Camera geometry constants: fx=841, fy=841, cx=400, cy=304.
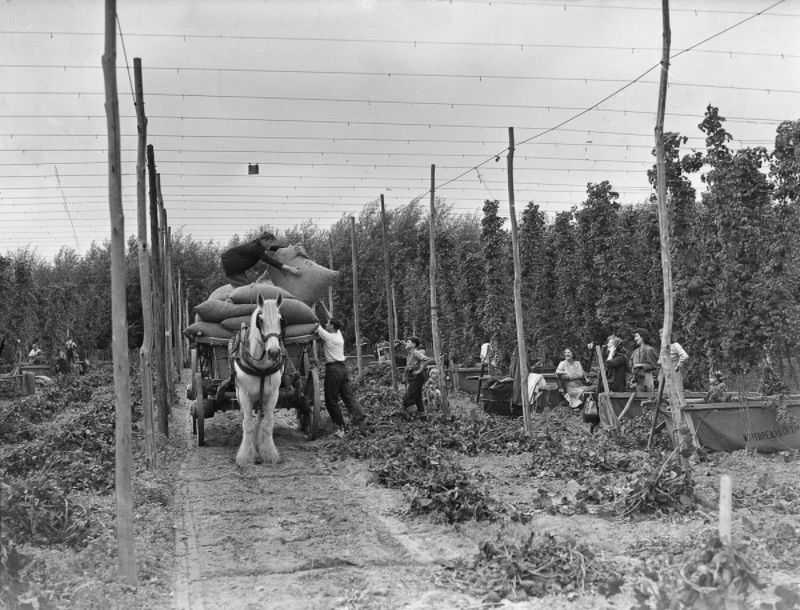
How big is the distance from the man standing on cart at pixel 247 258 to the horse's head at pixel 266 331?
9.30ft

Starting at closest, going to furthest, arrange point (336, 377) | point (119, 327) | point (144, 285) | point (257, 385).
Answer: point (119, 327)
point (257, 385)
point (144, 285)
point (336, 377)

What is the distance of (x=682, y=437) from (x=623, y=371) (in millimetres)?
5711

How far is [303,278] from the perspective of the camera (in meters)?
13.6

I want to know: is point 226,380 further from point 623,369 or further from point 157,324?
point 623,369

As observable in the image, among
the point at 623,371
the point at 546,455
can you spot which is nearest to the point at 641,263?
the point at 623,371

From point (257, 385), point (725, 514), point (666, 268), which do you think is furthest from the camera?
point (257, 385)

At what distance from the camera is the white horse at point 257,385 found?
1024 centimetres

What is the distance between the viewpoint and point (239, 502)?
336 inches

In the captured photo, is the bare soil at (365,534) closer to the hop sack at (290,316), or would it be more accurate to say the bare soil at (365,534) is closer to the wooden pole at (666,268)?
the wooden pole at (666,268)

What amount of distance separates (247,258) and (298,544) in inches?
279

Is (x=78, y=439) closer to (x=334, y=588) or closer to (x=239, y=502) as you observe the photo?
(x=239, y=502)

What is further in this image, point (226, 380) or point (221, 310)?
point (221, 310)

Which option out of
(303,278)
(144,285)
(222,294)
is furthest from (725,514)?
(222,294)

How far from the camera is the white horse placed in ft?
33.6
